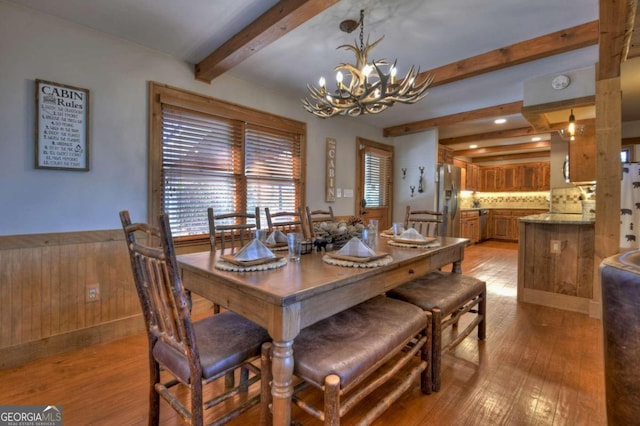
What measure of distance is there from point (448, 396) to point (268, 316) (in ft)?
4.14

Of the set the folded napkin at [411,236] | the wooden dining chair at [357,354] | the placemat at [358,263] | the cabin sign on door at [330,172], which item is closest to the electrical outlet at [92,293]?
the wooden dining chair at [357,354]

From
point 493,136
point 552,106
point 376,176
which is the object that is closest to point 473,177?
point 493,136

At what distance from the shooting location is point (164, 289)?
3.70 ft

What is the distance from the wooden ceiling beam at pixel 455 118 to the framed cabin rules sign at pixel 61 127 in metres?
4.32

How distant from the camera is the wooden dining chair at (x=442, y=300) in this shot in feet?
5.83

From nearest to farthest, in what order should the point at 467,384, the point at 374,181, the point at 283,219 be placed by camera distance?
the point at 467,384, the point at 283,219, the point at 374,181

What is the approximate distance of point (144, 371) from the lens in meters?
2.00

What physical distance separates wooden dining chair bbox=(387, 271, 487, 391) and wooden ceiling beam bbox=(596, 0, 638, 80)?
1.88 meters

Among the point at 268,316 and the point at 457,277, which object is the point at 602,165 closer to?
the point at 457,277

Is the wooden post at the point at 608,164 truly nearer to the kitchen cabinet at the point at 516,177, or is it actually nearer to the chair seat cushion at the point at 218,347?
the chair seat cushion at the point at 218,347

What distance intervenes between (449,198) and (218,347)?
214 inches

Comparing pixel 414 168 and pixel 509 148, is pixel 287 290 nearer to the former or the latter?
pixel 414 168

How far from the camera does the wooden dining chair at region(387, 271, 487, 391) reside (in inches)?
69.9

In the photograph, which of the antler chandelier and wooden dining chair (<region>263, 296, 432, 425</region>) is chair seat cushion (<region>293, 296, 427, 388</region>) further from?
the antler chandelier
